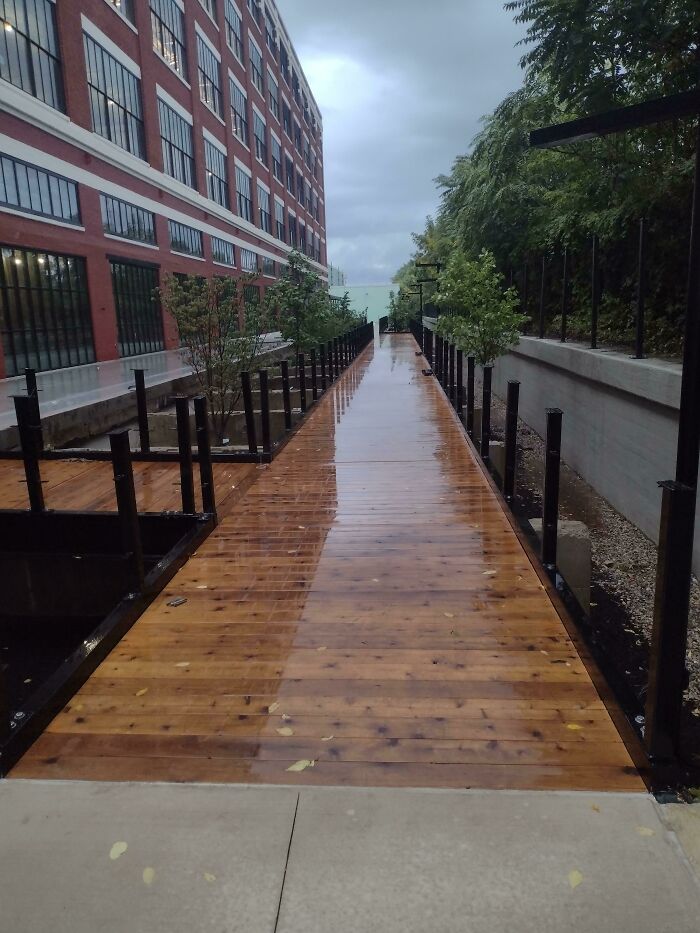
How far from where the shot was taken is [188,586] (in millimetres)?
4328

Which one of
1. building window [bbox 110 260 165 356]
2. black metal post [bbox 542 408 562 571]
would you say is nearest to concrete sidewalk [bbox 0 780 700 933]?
black metal post [bbox 542 408 562 571]

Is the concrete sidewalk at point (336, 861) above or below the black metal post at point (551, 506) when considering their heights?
below

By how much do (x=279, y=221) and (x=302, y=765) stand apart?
50421mm

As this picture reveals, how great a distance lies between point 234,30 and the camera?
36.4 metres

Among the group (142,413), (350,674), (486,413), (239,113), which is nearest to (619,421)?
(486,413)

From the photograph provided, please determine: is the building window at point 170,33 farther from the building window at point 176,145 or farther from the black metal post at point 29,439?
the black metal post at point 29,439

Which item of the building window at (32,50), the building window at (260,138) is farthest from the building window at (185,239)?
Result: the building window at (260,138)

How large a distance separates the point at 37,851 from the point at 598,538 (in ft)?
23.1

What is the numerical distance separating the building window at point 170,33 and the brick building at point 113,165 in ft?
0.27

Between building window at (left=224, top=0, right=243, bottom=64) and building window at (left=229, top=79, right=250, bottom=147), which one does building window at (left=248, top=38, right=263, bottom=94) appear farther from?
building window at (left=229, top=79, right=250, bottom=147)

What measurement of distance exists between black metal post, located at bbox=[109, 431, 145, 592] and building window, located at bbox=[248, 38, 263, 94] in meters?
42.3

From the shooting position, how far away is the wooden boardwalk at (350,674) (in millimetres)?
2596

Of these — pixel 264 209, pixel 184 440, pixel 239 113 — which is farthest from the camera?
pixel 264 209

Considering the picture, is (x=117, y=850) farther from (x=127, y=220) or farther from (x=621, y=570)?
(x=127, y=220)
